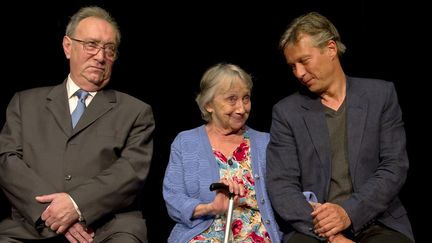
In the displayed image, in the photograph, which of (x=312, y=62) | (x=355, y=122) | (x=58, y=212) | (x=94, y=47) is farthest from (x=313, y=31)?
(x=58, y=212)

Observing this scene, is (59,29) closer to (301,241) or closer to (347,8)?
(347,8)

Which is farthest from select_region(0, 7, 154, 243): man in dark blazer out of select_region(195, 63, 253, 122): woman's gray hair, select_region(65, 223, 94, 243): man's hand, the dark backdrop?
the dark backdrop

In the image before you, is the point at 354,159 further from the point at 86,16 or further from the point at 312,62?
the point at 86,16

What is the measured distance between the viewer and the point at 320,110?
376 cm

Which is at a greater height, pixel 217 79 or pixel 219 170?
pixel 217 79

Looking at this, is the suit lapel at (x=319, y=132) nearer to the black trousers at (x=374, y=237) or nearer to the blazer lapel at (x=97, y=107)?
the black trousers at (x=374, y=237)

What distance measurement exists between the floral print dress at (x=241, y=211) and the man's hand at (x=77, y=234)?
494 millimetres

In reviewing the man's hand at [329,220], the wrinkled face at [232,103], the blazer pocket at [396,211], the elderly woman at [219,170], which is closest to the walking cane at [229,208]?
the elderly woman at [219,170]

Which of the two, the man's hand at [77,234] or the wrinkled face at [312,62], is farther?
the wrinkled face at [312,62]

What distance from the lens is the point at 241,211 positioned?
12.7ft

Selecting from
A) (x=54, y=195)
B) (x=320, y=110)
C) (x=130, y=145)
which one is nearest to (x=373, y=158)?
(x=320, y=110)

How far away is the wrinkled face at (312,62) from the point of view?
3750mm

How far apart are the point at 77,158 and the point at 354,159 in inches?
49.9

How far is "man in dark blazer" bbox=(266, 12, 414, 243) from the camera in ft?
11.7
